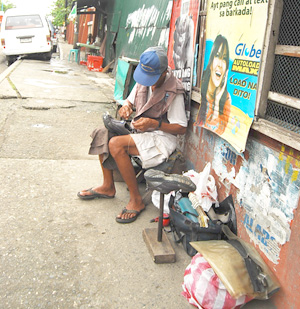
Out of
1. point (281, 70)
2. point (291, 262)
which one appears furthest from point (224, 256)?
point (281, 70)

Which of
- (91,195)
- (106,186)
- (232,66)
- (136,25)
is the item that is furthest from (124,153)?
(136,25)

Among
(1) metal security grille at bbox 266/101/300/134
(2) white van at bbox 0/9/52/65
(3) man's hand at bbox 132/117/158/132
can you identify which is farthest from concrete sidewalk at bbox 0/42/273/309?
(2) white van at bbox 0/9/52/65

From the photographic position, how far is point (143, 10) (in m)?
8.20

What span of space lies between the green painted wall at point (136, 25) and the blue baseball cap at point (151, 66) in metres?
3.11

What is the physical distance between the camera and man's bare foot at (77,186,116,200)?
3453 mm

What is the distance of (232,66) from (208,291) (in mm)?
1628

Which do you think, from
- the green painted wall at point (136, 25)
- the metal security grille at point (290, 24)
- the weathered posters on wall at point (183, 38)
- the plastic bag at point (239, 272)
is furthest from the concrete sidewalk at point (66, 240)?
the green painted wall at point (136, 25)

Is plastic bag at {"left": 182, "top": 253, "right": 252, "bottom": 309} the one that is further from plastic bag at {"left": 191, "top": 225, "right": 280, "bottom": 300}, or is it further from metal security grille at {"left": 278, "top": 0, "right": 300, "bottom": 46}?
metal security grille at {"left": 278, "top": 0, "right": 300, "bottom": 46}

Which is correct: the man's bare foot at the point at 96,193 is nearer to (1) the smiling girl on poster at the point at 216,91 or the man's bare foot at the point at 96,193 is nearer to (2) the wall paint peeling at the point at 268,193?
(1) the smiling girl on poster at the point at 216,91

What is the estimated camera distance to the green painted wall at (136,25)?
657cm

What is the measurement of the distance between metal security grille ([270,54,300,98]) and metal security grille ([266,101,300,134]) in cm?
10

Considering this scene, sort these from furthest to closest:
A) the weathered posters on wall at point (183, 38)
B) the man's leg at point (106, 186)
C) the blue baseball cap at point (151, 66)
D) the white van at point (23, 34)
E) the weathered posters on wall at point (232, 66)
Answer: the white van at point (23, 34) < the weathered posters on wall at point (183, 38) < the man's leg at point (106, 186) < the blue baseball cap at point (151, 66) < the weathered posters on wall at point (232, 66)

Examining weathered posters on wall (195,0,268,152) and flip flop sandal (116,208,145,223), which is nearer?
weathered posters on wall (195,0,268,152)

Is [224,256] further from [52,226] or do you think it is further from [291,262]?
[52,226]
